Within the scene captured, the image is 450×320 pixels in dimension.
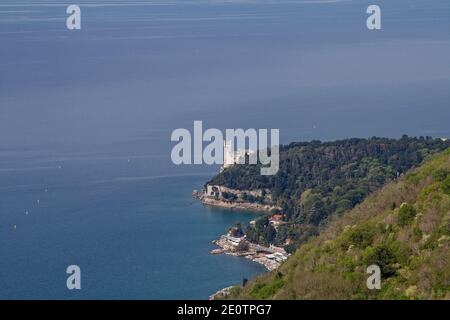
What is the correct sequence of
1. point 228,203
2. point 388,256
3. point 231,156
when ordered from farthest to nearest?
point 231,156 → point 228,203 → point 388,256

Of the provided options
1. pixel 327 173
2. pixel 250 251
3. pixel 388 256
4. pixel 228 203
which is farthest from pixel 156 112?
pixel 388 256

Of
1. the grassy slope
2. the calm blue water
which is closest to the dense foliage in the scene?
the calm blue water

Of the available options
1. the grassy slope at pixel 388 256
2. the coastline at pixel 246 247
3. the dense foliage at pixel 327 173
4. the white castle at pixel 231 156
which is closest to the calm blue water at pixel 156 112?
the coastline at pixel 246 247

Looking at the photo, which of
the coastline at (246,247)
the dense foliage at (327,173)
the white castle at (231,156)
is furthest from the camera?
the white castle at (231,156)

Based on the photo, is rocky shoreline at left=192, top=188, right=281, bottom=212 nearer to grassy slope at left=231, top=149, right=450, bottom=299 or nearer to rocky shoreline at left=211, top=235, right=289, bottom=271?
rocky shoreline at left=211, top=235, right=289, bottom=271

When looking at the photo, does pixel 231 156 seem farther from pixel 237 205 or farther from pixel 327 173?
pixel 327 173

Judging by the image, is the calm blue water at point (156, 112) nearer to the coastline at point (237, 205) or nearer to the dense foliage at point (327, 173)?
the coastline at point (237, 205)
